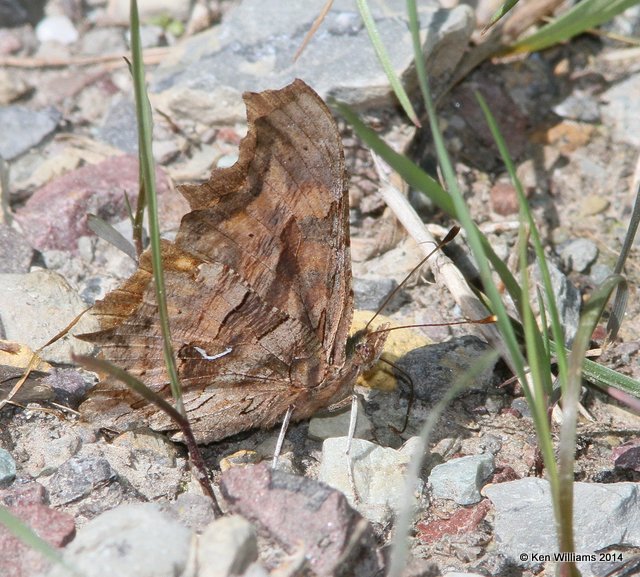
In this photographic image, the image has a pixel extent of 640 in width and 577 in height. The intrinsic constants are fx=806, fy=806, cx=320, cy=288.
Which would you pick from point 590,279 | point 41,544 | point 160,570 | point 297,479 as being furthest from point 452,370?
point 41,544

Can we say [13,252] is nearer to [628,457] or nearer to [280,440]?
[280,440]

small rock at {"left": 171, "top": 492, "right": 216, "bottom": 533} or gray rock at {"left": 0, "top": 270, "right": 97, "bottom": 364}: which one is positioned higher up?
gray rock at {"left": 0, "top": 270, "right": 97, "bottom": 364}

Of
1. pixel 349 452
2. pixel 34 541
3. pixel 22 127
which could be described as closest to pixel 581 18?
pixel 349 452

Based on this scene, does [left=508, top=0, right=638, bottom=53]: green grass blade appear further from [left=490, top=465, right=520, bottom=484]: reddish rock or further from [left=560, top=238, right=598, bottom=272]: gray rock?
[left=490, top=465, right=520, bottom=484]: reddish rock

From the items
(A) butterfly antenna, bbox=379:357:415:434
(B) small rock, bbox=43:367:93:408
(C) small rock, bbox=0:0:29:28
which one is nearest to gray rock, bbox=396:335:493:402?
(A) butterfly antenna, bbox=379:357:415:434

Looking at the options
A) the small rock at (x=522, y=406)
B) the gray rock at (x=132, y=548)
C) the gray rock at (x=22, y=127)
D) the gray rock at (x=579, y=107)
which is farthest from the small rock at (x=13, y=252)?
the gray rock at (x=579, y=107)

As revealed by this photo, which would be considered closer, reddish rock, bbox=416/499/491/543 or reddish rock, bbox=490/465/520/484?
reddish rock, bbox=416/499/491/543

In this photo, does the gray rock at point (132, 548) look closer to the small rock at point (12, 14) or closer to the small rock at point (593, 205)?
the small rock at point (593, 205)
